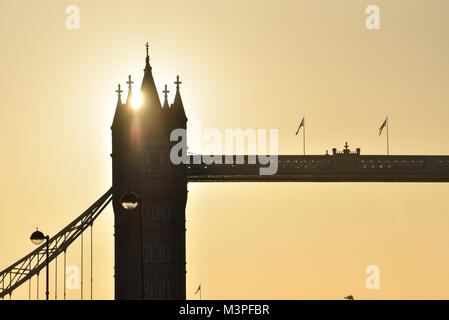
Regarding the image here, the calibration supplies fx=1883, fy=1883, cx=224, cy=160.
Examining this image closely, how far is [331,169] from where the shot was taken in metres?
168

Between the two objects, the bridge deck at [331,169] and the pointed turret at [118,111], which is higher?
the pointed turret at [118,111]

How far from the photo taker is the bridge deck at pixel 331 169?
167125 millimetres

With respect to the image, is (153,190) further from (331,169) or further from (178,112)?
(331,169)

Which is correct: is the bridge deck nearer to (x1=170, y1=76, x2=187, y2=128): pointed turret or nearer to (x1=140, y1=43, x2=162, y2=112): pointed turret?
(x1=170, y1=76, x2=187, y2=128): pointed turret

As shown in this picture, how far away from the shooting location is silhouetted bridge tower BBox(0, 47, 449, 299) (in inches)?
6535

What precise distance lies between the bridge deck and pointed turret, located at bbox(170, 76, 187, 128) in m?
3.44

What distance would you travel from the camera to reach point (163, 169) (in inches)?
6580

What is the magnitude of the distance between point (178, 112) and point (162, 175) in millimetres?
7380

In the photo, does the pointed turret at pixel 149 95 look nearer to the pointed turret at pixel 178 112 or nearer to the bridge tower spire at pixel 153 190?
the bridge tower spire at pixel 153 190

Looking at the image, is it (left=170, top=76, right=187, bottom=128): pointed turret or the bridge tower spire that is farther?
(left=170, top=76, right=187, bottom=128): pointed turret

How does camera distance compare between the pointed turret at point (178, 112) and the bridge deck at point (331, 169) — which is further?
the pointed turret at point (178, 112)

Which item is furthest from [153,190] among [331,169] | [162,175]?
[331,169]
